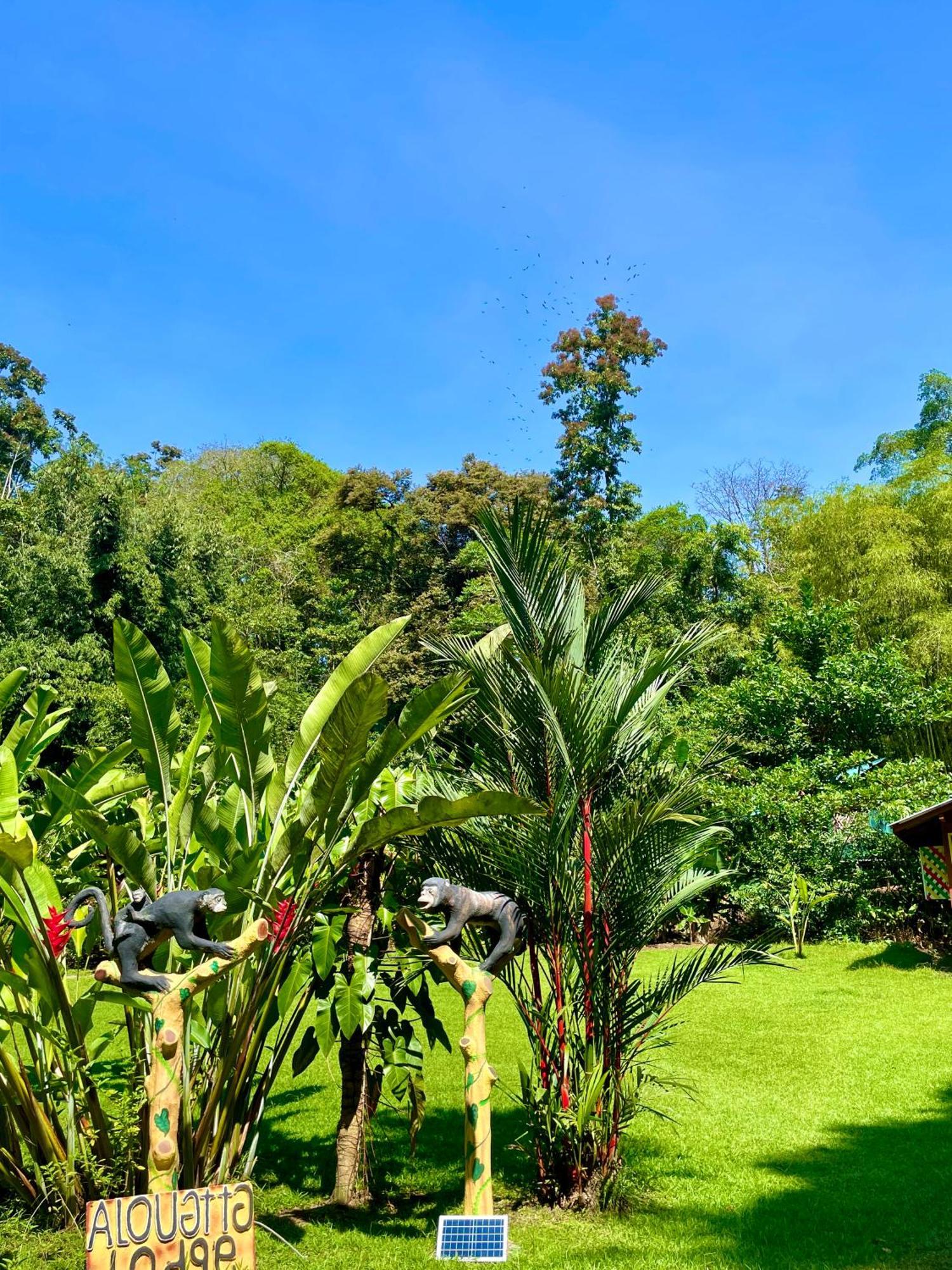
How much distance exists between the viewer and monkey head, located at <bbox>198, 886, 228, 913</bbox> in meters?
3.83

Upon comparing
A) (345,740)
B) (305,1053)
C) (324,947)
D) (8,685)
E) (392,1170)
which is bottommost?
(392,1170)

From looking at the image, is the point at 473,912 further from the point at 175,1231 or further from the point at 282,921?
the point at 175,1231

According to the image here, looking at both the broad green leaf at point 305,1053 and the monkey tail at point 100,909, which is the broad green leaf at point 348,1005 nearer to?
the broad green leaf at point 305,1053

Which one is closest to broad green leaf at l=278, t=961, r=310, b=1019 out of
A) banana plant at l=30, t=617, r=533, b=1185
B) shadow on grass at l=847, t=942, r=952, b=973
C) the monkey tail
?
banana plant at l=30, t=617, r=533, b=1185

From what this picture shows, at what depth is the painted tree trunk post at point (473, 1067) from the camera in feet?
14.1

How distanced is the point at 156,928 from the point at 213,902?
0.28 meters

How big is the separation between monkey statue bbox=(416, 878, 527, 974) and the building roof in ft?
27.3

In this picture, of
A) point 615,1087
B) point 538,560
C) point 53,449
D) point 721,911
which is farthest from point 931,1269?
point 53,449

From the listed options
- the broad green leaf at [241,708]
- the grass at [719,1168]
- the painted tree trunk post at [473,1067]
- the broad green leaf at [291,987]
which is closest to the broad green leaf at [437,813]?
the painted tree trunk post at [473,1067]

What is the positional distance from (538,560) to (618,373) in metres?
20.4

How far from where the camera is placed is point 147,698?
14.6ft

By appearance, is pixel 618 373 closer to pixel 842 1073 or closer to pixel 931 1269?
pixel 842 1073

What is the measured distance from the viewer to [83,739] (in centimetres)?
1667

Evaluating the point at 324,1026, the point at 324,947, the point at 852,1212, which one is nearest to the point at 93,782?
the point at 324,947
